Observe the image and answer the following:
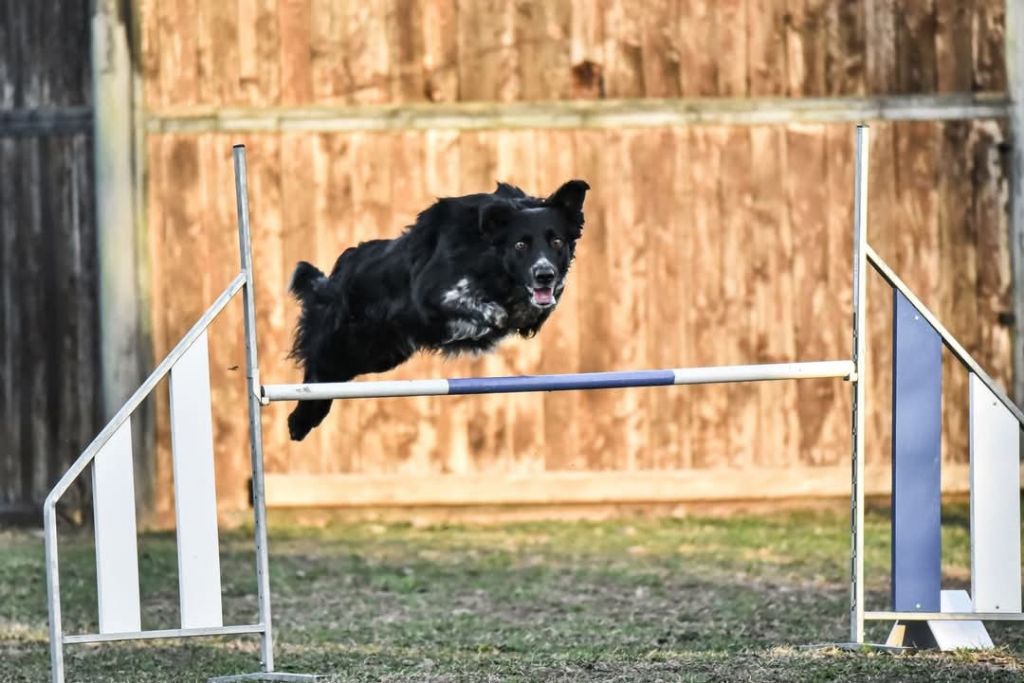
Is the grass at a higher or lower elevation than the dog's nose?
lower

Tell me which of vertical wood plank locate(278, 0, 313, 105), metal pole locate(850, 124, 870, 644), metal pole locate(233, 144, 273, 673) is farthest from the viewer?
vertical wood plank locate(278, 0, 313, 105)

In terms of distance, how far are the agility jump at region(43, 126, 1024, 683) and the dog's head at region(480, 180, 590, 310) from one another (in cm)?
43

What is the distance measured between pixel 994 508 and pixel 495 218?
1994 mm

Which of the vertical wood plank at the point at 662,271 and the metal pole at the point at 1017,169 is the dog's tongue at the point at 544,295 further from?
the metal pole at the point at 1017,169

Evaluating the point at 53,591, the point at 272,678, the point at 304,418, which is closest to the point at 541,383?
the point at 304,418

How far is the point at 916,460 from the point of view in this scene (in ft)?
18.3

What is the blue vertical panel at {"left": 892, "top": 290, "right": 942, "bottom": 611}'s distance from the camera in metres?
5.55

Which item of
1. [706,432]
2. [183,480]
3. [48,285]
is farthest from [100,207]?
[183,480]

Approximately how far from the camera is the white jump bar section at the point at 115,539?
16.5ft

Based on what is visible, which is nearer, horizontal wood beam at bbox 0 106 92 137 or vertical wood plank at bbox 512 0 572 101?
vertical wood plank at bbox 512 0 572 101

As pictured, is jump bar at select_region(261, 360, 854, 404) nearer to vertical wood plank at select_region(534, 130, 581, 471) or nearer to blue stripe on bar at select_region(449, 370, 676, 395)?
blue stripe on bar at select_region(449, 370, 676, 395)

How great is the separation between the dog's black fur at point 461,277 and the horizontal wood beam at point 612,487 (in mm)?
4083

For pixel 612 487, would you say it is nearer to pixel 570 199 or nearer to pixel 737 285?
pixel 737 285

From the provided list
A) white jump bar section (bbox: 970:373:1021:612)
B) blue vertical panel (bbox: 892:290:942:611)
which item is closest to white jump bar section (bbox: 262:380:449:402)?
blue vertical panel (bbox: 892:290:942:611)
